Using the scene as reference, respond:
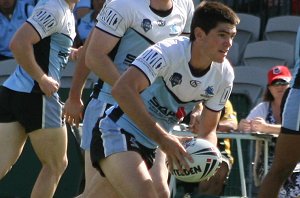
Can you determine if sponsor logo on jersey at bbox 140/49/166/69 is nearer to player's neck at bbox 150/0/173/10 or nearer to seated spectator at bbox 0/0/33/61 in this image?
player's neck at bbox 150/0/173/10

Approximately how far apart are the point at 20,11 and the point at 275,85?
3.80m

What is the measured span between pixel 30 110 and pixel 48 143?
27cm

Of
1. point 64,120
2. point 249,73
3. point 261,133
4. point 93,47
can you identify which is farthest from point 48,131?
point 249,73

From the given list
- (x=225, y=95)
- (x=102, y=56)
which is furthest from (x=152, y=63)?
(x=102, y=56)

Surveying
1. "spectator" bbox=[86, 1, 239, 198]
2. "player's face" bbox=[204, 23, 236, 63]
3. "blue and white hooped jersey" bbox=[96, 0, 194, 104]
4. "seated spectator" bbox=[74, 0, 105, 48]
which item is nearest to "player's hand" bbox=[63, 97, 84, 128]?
"blue and white hooped jersey" bbox=[96, 0, 194, 104]

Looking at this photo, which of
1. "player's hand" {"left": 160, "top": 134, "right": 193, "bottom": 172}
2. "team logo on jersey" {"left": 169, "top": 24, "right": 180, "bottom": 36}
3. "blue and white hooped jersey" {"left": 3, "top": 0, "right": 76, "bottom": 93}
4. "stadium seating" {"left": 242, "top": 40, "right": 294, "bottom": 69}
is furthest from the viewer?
"stadium seating" {"left": 242, "top": 40, "right": 294, "bottom": 69}

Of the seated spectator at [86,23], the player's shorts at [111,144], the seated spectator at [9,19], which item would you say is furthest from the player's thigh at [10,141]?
the seated spectator at [9,19]

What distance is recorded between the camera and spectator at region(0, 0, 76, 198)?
7785 millimetres

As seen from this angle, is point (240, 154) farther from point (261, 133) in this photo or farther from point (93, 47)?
point (93, 47)

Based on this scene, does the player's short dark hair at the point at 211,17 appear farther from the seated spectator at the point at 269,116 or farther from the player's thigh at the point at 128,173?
the seated spectator at the point at 269,116

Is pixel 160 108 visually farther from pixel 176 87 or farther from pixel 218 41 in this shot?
pixel 218 41

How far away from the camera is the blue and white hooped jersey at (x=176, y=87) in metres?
6.03

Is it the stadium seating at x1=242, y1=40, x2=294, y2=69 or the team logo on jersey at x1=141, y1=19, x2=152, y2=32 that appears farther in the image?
the stadium seating at x1=242, y1=40, x2=294, y2=69

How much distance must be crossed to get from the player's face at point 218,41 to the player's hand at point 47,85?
189 centimetres
